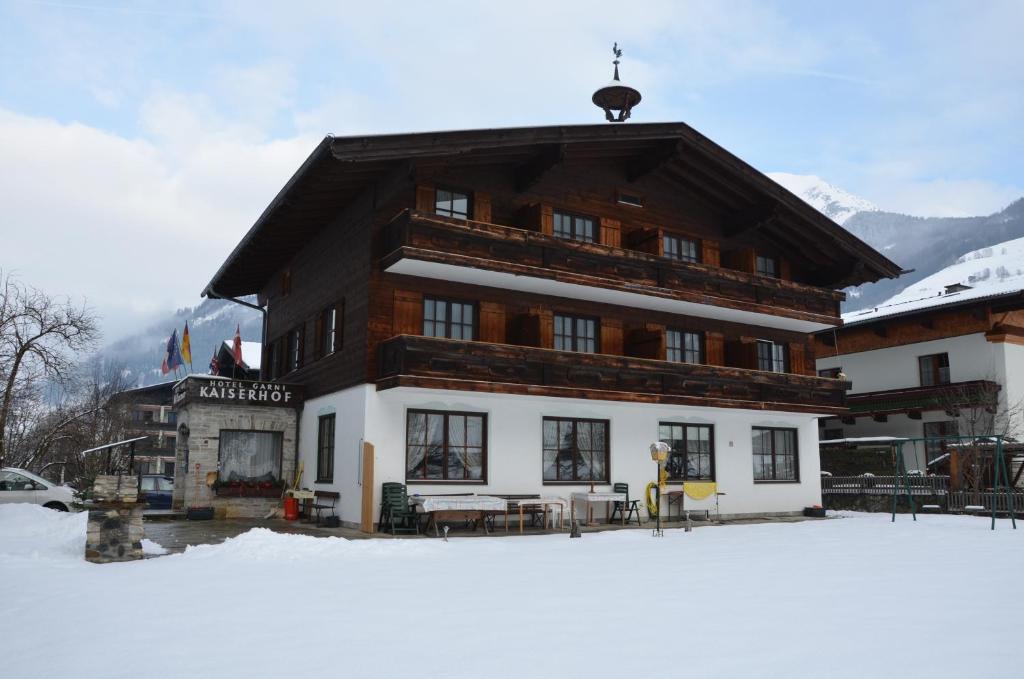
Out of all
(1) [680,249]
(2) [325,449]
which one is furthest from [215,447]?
(1) [680,249]

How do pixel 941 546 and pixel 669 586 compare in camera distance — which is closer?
pixel 669 586

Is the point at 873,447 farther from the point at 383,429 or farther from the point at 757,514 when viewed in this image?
the point at 383,429

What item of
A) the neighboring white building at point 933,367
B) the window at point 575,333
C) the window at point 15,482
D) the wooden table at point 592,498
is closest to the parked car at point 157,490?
the window at point 15,482

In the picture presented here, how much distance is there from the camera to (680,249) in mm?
24031

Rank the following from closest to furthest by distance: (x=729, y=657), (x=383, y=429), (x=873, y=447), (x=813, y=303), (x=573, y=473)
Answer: (x=729, y=657) → (x=383, y=429) → (x=573, y=473) → (x=813, y=303) → (x=873, y=447)

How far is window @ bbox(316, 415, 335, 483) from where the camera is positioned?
2048 cm

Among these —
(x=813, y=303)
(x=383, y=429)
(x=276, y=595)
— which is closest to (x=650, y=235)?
(x=813, y=303)

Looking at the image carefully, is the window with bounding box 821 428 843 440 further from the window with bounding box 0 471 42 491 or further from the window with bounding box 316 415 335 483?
the window with bounding box 0 471 42 491

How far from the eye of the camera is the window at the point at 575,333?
837 inches

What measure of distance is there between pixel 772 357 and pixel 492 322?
387 inches

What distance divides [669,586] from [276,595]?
15.7 feet

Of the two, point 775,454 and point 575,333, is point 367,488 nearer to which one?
point 575,333

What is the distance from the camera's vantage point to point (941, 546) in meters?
15.8

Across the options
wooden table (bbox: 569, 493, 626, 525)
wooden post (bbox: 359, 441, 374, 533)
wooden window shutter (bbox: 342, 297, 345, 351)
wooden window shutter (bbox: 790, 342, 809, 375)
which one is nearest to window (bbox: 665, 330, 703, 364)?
wooden window shutter (bbox: 790, 342, 809, 375)
